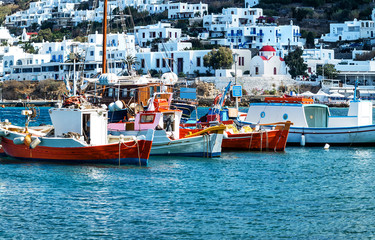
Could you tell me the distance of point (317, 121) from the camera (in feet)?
119

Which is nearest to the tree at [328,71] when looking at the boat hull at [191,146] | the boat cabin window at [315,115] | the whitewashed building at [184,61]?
the whitewashed building at [184,61]

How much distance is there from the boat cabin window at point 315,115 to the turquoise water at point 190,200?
694 cm

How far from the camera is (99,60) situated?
285ft

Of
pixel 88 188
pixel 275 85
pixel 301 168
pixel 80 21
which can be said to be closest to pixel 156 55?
pixel 275 85

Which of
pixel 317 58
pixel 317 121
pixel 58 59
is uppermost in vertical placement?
pixel 317 58

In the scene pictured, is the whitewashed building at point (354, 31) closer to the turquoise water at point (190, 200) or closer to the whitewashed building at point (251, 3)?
the whitewashed building at point (251, 3)

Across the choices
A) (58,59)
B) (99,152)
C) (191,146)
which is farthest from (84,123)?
(58,59)

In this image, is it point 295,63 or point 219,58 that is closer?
point 219,58

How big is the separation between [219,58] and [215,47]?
11956 mm

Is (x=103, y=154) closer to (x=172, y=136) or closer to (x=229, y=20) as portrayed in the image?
(x=172, y=136)

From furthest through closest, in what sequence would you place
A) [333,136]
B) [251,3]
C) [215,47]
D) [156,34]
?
[251,3]
[156,34]
[215,47]
[333,136]

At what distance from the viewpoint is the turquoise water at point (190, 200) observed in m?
17.4

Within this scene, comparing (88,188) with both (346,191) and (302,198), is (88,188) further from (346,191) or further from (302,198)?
(346,191)

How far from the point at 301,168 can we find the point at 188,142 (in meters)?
4.95
